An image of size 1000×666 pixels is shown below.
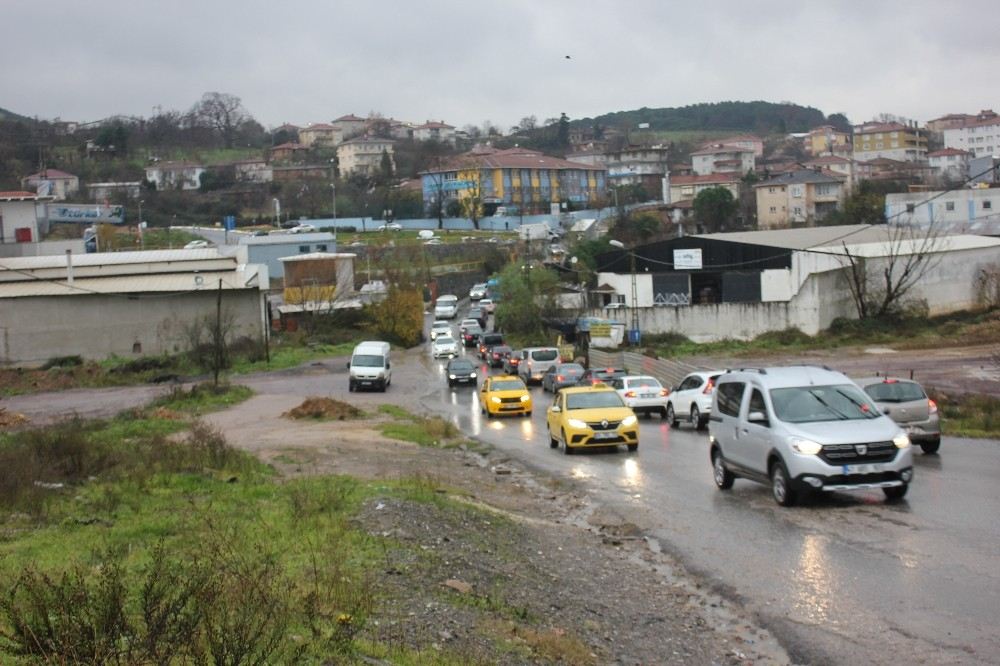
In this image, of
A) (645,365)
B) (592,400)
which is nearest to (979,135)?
(645,365)

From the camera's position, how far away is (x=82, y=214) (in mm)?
115375

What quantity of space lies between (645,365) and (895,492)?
37.5 m

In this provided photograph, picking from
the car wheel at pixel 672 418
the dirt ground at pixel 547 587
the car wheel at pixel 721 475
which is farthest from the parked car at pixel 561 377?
the car wheel at pixel 721 475

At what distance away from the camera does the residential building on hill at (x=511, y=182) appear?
153 m

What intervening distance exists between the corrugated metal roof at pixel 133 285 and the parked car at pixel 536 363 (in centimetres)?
1990

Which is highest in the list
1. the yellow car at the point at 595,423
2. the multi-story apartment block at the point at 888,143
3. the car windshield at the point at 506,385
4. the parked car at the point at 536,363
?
the multi-story apartment block at the point at 888,143

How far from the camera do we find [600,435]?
23.9 metres

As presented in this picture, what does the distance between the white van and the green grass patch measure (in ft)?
82.3

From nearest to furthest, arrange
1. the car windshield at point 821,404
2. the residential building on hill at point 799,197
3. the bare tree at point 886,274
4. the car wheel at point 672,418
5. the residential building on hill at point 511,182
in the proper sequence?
1. the car windshield at point 821,404
2. the car wheel at point 672,418
3. the bare tree at point 886,274
4. the residential building on hill at point 799,197
5. the residential building on hill at point 511,182

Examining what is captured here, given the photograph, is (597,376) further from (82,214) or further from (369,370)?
(82,214)

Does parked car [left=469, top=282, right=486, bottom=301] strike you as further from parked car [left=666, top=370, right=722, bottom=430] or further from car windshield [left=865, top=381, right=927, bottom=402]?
car windshield [left=865, top=381, right=927, bottom=402]

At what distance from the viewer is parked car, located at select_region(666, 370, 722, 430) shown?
29.7 metres

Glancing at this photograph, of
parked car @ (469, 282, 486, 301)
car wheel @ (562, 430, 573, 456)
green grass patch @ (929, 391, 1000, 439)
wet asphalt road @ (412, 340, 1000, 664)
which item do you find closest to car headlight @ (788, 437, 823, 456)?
wet asphalt road @ (412, 340, 1000, 664)

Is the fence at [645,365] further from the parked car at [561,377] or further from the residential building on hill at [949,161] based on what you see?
the residential building on hill at [949,161]
